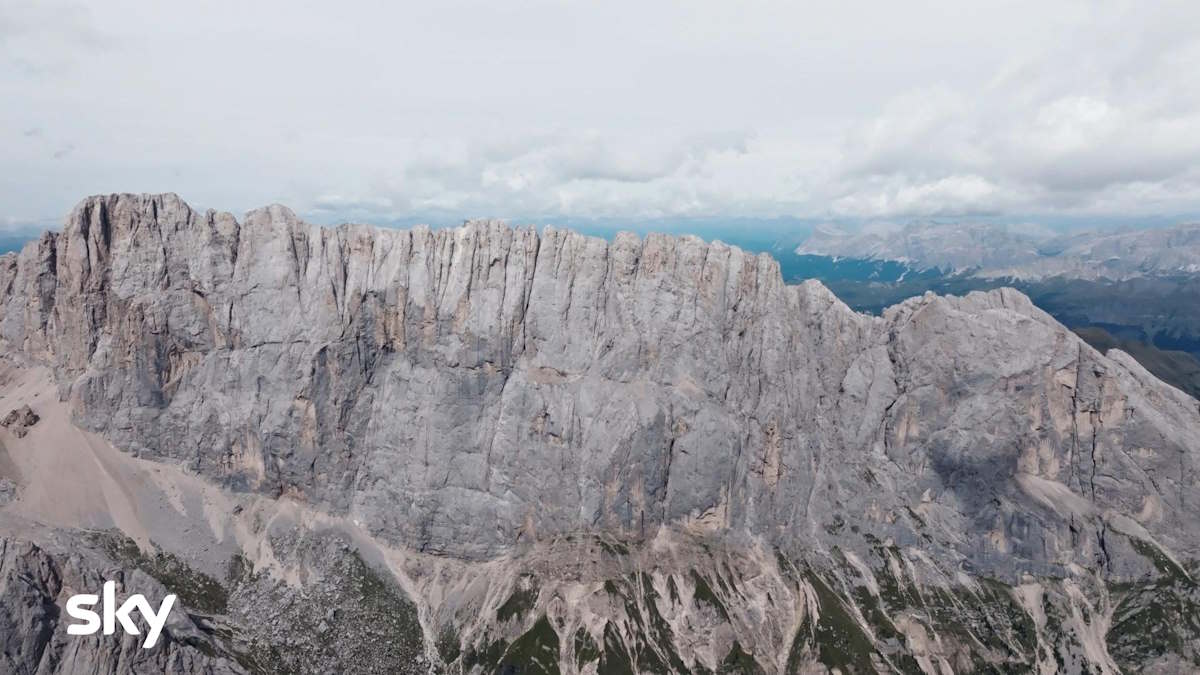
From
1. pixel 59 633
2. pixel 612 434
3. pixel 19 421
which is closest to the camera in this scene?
pixel 59 633

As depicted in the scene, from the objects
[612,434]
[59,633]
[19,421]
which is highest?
[612,434]

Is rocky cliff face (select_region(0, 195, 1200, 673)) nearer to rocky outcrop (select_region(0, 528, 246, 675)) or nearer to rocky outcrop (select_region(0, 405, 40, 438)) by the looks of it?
rocky outcrop (select_region(0, 405, 40, 438))

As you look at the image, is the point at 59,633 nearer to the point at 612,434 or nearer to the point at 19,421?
the point at 19,421

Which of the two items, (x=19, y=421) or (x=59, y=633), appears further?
(x=19, y=421)

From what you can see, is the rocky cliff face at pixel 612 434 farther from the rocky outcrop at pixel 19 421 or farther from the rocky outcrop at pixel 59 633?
the rocky outcrop at pixel 59 633

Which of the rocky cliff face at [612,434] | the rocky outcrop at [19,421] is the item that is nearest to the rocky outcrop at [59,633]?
the rocky cliff face at [612,434]

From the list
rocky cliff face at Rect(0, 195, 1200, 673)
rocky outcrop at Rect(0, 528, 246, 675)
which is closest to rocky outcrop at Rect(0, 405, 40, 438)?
rocky cliff face at Rect(0, 195, 1200, 673)

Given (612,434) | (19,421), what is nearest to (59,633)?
(19,421)

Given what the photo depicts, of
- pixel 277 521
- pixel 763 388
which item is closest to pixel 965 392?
pixel 763 388

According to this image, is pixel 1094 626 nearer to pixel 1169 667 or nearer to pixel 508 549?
pixel 1169 667
